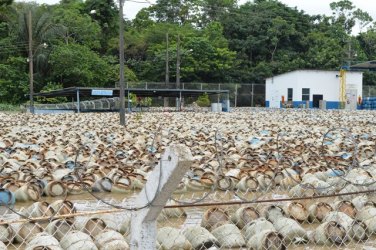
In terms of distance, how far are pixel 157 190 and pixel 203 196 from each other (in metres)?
4.02

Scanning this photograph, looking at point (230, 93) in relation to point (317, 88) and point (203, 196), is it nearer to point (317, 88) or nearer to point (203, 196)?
Result: point (317, 88)

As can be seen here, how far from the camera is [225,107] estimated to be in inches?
1485

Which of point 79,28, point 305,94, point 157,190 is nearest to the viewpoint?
point 157,190

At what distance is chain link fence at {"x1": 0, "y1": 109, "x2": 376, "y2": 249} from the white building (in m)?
34.4

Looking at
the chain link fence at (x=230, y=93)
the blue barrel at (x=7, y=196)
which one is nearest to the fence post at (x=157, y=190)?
the blue barrel at (x=7, y=196)

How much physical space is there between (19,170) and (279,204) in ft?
12.3

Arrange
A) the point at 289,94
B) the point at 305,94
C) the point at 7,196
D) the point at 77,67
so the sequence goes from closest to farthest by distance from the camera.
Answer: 1. the point at 7,196
2. the point at 77,67
3. the point at 305,94
4. the point at 289,94

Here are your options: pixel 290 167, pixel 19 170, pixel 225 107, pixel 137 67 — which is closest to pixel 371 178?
pixel 290 167

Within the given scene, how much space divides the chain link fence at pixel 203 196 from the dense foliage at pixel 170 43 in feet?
115

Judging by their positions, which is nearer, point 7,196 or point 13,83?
point 7,196

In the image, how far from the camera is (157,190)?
8.30ft

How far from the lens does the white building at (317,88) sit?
149 ft

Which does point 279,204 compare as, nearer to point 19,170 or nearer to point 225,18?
point 19,170

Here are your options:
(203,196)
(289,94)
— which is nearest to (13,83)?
(289,94)
